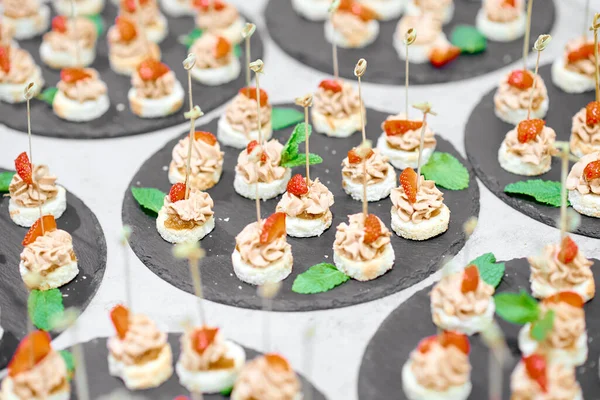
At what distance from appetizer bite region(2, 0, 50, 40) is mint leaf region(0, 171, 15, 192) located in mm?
1450

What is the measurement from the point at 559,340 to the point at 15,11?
392 centimetres

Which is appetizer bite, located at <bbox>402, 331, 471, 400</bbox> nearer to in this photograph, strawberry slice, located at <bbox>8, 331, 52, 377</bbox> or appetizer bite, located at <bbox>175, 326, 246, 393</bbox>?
appetizer bite, located at <bbox>175, 326, 246, 393</bbox>

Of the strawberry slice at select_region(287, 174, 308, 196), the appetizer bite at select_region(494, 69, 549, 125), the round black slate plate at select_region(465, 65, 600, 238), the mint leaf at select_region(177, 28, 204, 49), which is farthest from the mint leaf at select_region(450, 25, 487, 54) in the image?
the strawberry slice at select_region(287, 174, 308, 196)

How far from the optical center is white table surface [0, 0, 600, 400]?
4.10m

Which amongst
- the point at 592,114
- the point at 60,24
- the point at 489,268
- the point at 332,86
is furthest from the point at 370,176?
the point at 60,24

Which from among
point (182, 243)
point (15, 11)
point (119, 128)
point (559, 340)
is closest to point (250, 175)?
point (182, 243)

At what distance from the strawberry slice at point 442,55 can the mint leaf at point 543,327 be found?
2203 mm

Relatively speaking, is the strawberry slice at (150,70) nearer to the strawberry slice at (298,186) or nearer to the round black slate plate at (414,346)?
the strawberry slice at (298,186)

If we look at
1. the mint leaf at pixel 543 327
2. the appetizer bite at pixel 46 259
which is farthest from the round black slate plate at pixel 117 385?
the mint leaf at pixel 543 327

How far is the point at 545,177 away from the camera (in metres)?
4.82

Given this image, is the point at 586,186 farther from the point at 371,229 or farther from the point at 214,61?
the point at 214,61

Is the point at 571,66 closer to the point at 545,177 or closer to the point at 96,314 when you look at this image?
the point at 545,177

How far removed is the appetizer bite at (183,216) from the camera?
4512 millimetres

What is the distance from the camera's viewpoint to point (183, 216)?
449 centimetres
